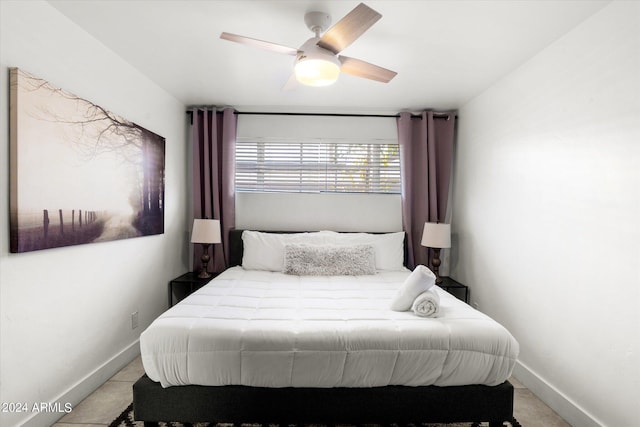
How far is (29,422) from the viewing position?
173cm

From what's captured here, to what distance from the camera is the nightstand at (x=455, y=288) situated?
328 centimetres

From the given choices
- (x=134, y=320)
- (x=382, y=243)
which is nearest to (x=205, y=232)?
(x=134, y=320)

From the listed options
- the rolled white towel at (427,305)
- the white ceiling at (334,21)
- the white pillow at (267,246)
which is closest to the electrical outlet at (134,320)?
the white pillow at (267,246)

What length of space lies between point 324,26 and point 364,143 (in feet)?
6.39

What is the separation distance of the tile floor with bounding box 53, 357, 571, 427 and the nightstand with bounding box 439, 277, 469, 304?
0.98 m

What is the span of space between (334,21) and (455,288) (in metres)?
2.81

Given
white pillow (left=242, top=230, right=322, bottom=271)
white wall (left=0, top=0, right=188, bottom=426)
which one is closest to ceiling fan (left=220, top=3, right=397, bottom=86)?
white wall (left=0, top=0, right=188, bottom=426)

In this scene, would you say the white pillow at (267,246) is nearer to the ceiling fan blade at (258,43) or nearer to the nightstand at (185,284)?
the nightstand at (185,284)

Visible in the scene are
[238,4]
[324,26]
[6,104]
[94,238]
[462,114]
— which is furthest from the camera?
[462,114]

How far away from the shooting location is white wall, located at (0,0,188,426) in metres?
1.63

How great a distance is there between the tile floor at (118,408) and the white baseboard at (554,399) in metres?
0.03

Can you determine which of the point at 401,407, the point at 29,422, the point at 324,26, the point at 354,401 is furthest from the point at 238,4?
the point at 29,422

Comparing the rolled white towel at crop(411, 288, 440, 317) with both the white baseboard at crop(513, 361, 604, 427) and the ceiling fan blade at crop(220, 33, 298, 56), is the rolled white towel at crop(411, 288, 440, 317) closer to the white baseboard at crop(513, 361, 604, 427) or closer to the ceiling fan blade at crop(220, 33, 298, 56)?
the white baseboard at crop(513, 361, 604, 427)

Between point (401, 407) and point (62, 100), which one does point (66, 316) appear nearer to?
point (62, 100)
